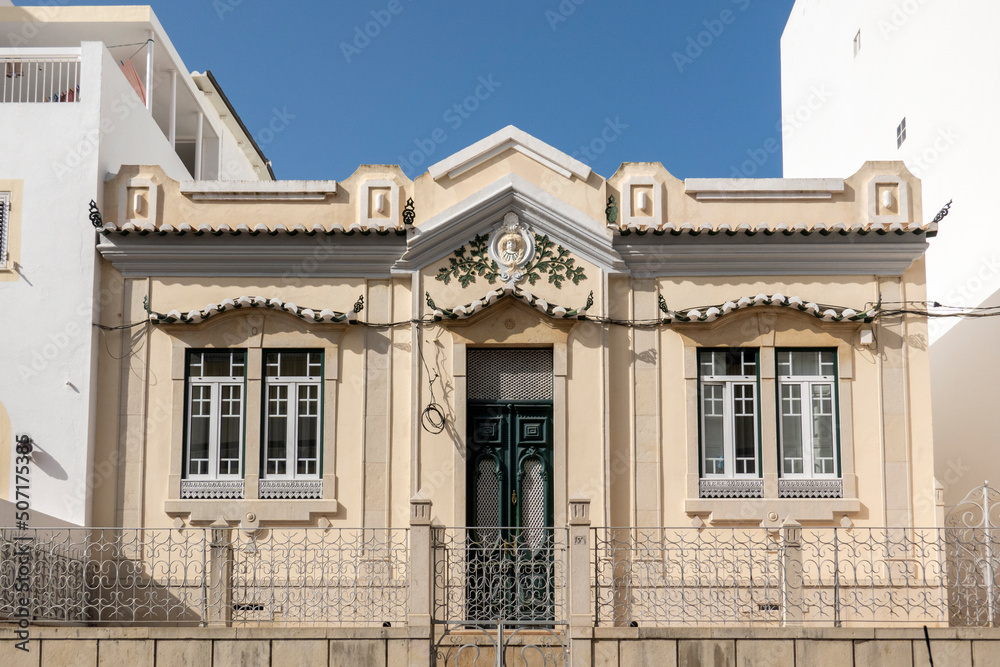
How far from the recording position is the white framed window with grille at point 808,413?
13000 mm

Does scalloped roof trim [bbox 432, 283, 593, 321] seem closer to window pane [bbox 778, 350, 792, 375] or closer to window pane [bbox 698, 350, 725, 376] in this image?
window pane [bbox 698, 350, 725, 376]

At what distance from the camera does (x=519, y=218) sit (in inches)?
524

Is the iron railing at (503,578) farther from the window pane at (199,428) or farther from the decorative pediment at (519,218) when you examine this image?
the decorative pediment at (519,218)

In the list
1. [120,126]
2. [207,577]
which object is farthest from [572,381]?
[120,126]

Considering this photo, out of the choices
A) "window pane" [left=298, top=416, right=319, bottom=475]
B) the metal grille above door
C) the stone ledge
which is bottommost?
the stone ledge

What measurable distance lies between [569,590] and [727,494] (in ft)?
10.7

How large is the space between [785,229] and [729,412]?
8.21 ft

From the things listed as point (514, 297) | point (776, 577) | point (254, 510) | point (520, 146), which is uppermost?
point (520, 146)

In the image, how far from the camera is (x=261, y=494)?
510 inches

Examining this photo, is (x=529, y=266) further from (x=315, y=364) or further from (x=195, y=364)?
(x=195, y=364)

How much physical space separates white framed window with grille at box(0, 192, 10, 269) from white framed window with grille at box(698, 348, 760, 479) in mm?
9295

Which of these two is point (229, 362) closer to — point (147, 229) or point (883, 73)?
point (147, 229)

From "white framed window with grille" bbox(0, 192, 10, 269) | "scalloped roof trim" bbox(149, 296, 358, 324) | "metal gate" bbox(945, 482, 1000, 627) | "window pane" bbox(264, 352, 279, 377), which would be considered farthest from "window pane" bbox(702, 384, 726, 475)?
"white framed window with grille" bbox(0, 192, 10, 269)

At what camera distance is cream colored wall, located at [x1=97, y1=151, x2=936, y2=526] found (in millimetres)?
12883
